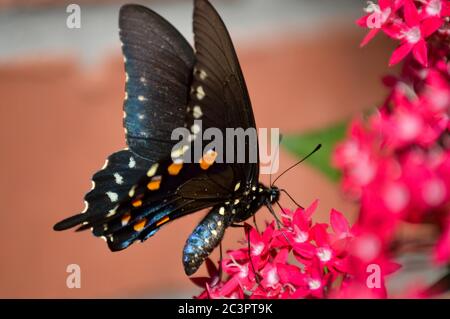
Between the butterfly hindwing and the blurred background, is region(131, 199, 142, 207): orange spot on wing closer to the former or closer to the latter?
the butterfly hindwing

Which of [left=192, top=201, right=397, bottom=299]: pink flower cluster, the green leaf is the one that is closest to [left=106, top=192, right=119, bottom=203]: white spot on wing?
[left=192, top=201, right=397, bottom=299]: pink flower cluster

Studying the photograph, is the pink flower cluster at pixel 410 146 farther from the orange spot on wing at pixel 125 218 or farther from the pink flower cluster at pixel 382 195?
the orange spot on wing at pixel 125 218

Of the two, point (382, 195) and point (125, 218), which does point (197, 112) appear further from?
point (382, 195)

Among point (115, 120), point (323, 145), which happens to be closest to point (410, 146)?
point (323, 145)

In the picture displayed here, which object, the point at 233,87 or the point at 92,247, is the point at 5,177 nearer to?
the point at 92,247

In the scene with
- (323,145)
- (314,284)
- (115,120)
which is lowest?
(314,284)

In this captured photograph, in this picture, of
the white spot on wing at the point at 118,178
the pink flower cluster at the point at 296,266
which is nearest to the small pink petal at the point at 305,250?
the pink flower cluster at the point at 296,266

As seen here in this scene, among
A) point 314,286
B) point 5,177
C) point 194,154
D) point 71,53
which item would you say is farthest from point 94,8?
point 314,286
